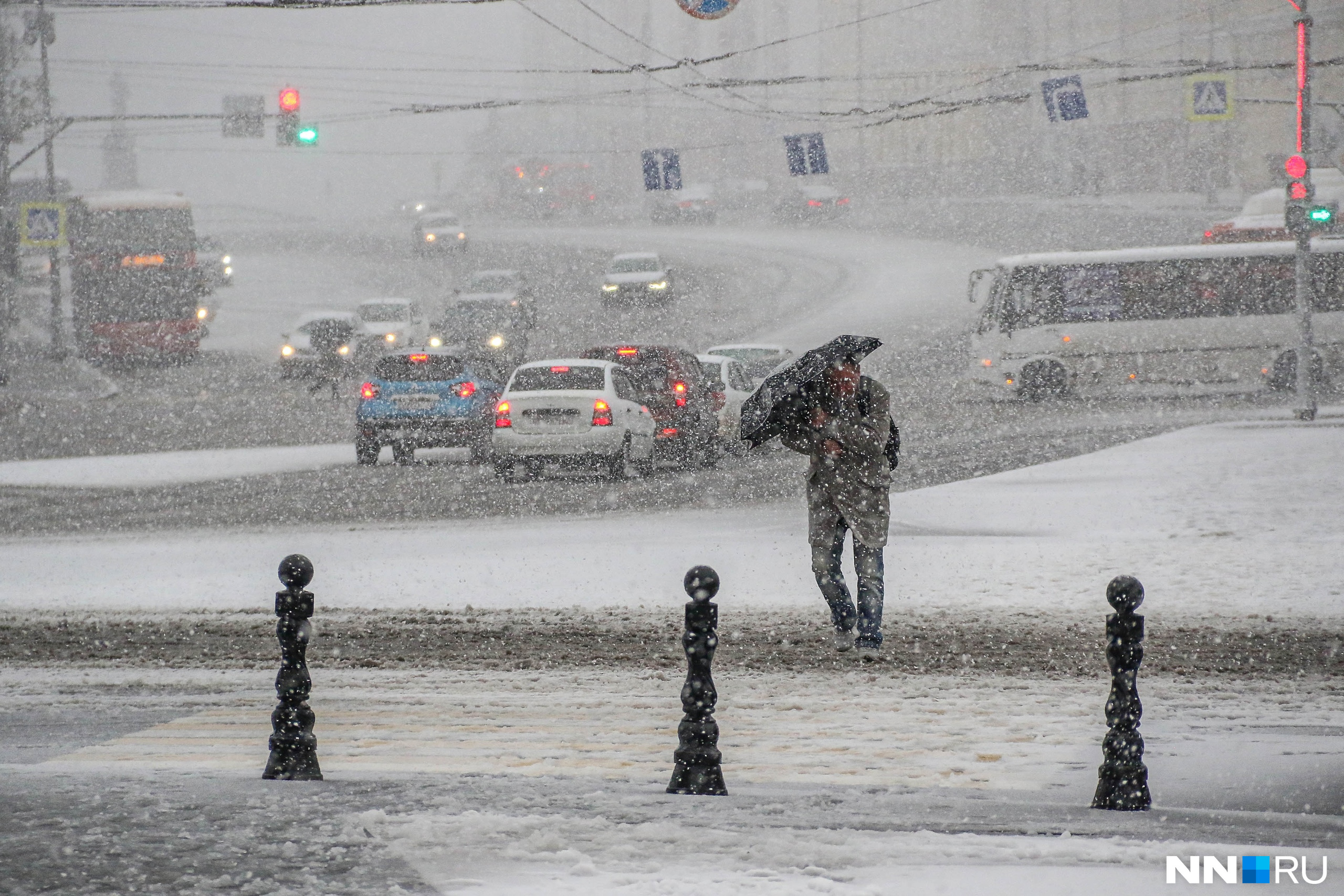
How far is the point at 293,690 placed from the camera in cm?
581

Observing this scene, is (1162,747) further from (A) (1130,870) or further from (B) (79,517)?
(B) (79,517)

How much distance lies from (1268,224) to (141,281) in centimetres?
3069

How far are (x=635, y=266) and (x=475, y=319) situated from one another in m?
9.12

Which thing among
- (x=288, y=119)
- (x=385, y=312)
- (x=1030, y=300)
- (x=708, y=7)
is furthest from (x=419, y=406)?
(x=385, y=312)

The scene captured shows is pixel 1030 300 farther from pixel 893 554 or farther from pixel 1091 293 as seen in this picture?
pixel 893 554

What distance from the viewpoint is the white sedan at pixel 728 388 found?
22703 millimetres

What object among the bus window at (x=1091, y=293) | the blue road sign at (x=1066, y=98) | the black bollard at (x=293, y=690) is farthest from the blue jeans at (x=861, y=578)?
the bus window at (x=1091, y=293)

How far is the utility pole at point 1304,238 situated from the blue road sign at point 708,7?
29.2 feet

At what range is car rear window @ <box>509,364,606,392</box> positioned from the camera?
19.8 meters

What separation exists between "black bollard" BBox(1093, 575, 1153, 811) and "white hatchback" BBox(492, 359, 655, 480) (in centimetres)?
1434

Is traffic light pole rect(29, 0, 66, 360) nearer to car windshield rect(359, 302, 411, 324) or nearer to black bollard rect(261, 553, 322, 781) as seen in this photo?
car windshield rect(359, 302, 411, 324)

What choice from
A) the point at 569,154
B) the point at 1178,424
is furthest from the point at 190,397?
the point at 569,154

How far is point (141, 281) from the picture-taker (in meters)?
40.4

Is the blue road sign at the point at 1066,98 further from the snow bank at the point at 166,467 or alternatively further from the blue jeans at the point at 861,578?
the blue jeans at the point at 861,578
